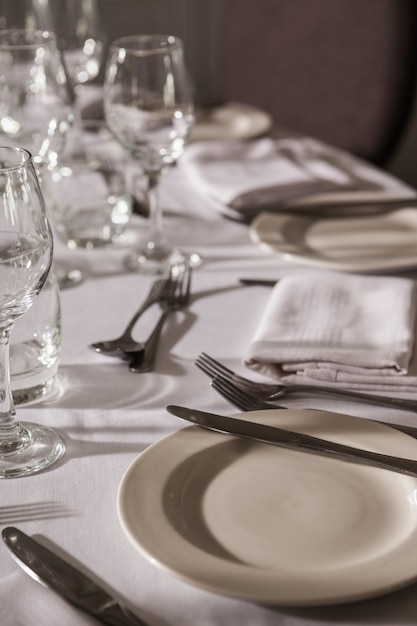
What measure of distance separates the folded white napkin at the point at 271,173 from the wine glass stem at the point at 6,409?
59cm

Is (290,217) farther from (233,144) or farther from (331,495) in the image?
(331,495)

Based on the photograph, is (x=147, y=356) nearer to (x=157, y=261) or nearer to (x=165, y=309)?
(x=165, y=309)

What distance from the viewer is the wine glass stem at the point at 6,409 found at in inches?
25.5

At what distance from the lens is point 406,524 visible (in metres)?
0.57

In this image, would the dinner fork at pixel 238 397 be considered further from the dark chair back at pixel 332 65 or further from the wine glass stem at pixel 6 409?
the dark chair back at pixel 332 65

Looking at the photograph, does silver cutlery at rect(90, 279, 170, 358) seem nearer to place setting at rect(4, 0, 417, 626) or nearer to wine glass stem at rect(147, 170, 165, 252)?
place setting at rect(4, 0, 417, 626)

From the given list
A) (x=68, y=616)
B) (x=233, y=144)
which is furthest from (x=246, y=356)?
(x=233, y=144)

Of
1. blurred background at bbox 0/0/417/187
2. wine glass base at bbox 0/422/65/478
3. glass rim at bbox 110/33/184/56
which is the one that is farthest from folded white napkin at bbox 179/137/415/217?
wine glass base at bbox 0/422/65/478

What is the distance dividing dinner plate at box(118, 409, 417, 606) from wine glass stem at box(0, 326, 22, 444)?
12cm

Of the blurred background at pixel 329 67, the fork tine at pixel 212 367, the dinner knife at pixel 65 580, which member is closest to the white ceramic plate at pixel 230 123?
the blurred background at pixel 329 67

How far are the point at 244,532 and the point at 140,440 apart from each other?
0.16 m

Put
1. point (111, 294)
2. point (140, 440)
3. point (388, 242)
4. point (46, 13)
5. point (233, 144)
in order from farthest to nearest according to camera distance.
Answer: point (46, 13), point (233, 144), point (388, 242), point (111, 294), point (140, 440)

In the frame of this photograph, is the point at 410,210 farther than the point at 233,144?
No

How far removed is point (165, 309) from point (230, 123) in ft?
2.60
